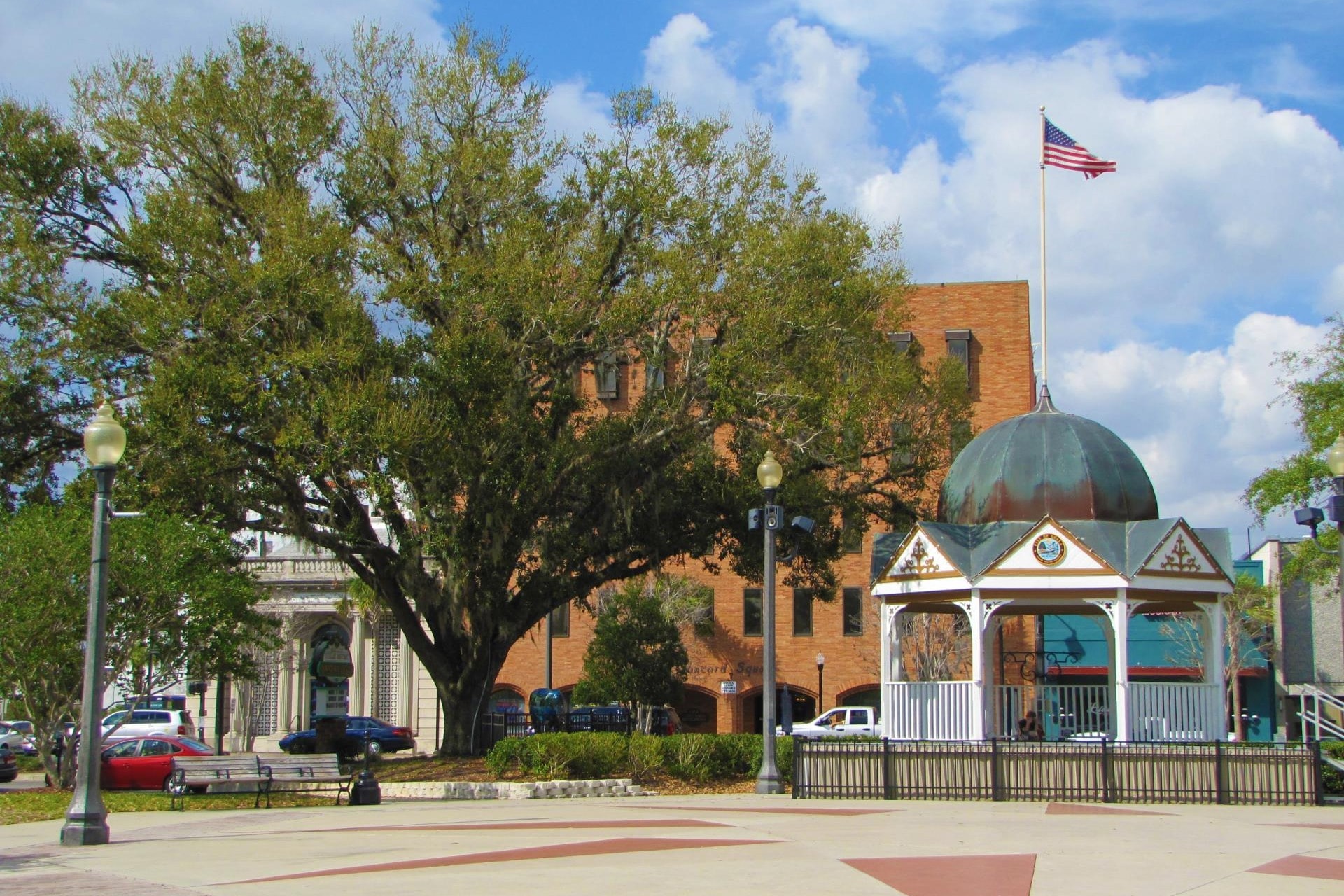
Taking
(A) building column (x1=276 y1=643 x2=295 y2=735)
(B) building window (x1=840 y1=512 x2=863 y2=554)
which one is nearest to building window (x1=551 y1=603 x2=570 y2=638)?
(A) building column (x1=276 y1=643 x2=295 y2=735)

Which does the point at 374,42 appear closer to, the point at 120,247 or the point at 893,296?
the point at 120,247

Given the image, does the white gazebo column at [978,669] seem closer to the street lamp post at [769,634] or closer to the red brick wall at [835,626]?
the street lamp post at [769,634]

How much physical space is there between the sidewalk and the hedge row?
211 inches

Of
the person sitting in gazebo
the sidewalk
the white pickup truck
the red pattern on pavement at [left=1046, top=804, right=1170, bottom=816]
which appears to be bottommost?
the white pickup truck

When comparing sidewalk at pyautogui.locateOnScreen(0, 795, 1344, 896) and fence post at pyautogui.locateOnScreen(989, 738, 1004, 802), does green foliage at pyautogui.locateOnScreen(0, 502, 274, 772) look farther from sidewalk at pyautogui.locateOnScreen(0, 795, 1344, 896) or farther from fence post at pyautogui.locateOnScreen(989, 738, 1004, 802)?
fence post at pyautogui.locateOnScreen(989, 738, 1004, 802)

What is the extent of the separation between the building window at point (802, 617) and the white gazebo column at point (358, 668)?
1722 centimetres

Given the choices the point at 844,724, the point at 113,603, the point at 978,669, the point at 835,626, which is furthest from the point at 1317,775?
the point at 835,626

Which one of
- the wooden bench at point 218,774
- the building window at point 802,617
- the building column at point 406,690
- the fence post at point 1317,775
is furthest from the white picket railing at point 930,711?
the building window at point 802,617

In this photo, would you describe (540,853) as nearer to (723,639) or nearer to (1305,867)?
(1305,867)

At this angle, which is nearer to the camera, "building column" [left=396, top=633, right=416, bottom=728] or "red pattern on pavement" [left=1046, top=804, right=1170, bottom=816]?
"red pattern on pavement" [left=1046, top=804, right=1170, bottom=816]

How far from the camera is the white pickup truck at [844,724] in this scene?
41062 millimetres

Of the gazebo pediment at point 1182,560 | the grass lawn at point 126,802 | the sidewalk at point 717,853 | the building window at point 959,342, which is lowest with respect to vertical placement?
the grass lawn at point 126,802

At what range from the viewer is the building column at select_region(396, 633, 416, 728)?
2135 inches

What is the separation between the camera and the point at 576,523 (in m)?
29.7
